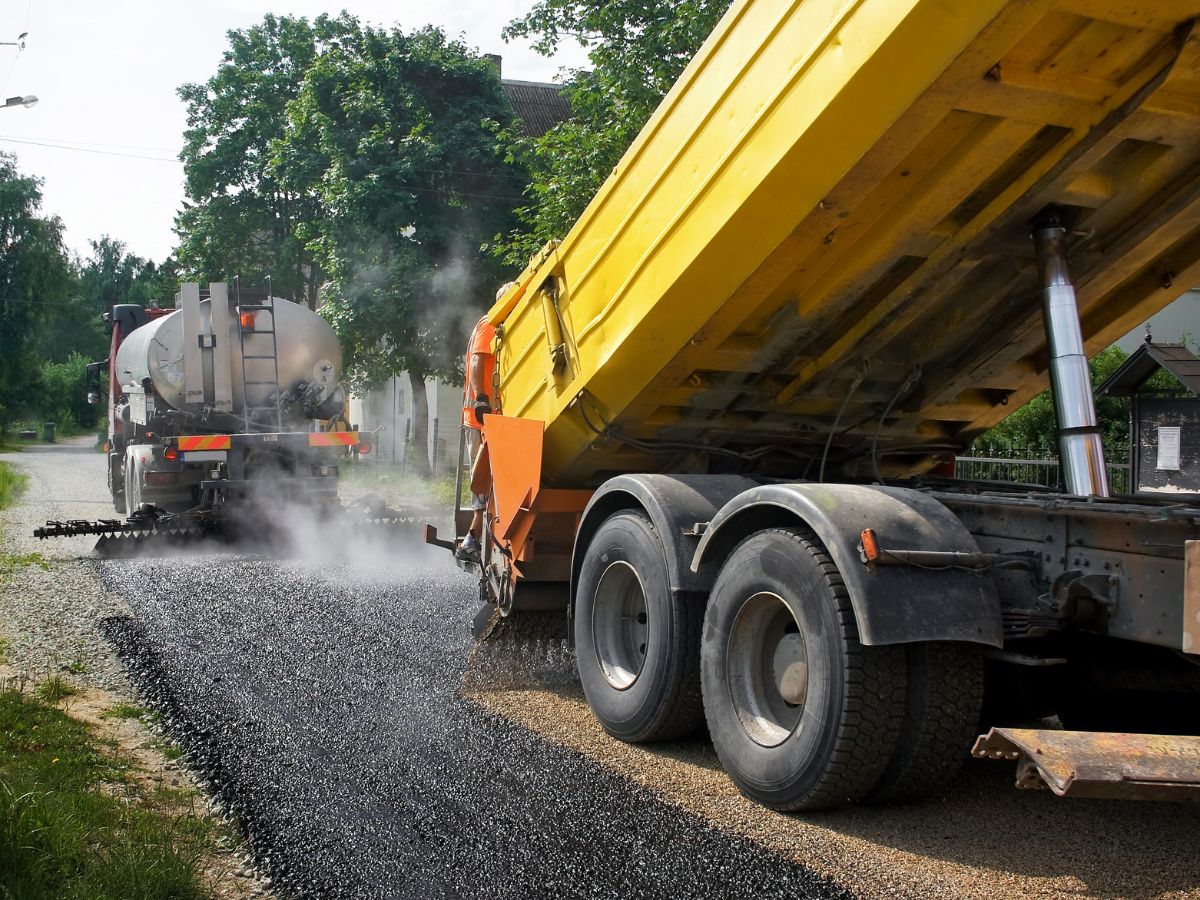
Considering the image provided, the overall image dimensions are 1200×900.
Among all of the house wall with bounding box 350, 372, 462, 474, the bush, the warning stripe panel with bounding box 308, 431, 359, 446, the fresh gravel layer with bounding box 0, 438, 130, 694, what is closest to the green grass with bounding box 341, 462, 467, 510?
the house wall with bounding box 350, 372, 462, 474

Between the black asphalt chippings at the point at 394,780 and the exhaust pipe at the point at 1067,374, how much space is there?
1.75 metres

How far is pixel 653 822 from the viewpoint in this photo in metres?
3.86

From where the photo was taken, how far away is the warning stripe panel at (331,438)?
12.5 meters

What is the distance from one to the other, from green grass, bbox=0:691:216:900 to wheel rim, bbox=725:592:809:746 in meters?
1.88

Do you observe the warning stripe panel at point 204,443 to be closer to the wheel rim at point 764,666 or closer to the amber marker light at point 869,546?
the wheel rim at point 764,666

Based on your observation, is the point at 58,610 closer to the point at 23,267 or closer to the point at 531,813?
the point at 531,813

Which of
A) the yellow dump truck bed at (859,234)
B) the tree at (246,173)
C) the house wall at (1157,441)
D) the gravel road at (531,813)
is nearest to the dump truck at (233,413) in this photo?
the gravel road at (531,813)

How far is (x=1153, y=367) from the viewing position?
30.6 feet

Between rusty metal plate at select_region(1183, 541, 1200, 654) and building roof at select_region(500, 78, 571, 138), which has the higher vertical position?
building roof at select_region(500, 78, 571, 138)

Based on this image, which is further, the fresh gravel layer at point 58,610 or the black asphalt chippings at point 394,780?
the fresh gravel layer at point 58,610

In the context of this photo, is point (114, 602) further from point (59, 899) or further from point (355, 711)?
point (59, 899)

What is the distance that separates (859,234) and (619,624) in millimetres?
2109

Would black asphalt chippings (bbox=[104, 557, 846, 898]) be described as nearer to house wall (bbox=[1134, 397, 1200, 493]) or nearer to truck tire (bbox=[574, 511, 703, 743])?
truck tire (bbox=[574, 511, 703, 743])

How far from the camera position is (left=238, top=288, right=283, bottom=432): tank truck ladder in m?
12.6
